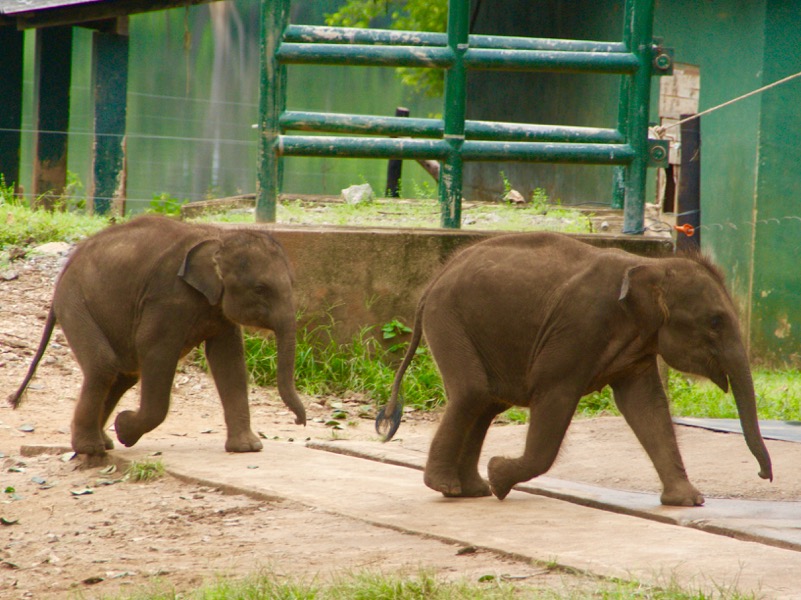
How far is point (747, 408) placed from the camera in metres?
4.43

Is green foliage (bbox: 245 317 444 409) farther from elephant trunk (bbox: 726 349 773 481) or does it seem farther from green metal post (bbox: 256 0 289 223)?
elephant trunk (bbox: 726 349 773 481)

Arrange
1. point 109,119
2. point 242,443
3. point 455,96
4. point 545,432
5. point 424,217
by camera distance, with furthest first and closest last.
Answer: point 109,119 → point 424,217 → point 455,96 → point 242,443 → point 545,432

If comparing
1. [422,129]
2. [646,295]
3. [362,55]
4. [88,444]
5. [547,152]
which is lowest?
[88,444]

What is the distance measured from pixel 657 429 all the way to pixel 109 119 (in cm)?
840

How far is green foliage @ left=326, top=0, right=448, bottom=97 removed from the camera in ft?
56.1

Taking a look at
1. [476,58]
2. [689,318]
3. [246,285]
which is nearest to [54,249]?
[476,58]

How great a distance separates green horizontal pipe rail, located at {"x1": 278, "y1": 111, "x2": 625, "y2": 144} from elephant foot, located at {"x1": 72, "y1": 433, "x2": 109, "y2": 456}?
271 cm

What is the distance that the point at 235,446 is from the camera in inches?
226

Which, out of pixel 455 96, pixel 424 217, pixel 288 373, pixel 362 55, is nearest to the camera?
pixel 288 373

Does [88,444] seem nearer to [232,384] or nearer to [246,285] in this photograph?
[232,384]

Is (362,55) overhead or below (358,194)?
overhead

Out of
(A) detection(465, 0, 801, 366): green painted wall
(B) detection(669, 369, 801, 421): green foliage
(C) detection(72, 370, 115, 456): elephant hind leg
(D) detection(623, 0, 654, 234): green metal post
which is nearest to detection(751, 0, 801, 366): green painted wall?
(A) detection(465, 0, 801, 366): green painted wall

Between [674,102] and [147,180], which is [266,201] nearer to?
[674,102]

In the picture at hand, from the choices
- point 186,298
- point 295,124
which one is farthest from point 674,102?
point 186,298
